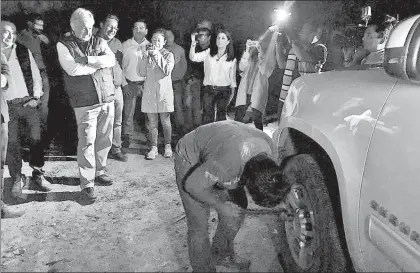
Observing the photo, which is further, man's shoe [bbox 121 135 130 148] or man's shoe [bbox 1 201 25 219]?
man's shoe [bbox 121 135 130 148]

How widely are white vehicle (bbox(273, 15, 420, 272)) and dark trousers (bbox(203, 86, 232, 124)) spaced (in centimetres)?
305

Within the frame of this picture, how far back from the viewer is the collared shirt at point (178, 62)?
5809mm

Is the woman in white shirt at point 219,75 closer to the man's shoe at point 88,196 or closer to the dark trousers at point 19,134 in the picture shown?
the man's shoe at point 88,196

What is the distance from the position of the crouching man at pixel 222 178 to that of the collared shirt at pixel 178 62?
3396 millimetres

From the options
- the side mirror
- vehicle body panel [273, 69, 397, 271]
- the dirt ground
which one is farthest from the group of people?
the side mirror

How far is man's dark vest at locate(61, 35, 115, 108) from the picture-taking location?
12.3ft

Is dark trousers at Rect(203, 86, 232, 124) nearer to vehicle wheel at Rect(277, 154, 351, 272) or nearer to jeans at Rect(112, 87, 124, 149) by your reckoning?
jeans at Rect(112, 87, 124, 149)

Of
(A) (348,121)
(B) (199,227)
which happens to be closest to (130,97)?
Result: (B) (199,227)

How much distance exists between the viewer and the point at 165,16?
7.70 m

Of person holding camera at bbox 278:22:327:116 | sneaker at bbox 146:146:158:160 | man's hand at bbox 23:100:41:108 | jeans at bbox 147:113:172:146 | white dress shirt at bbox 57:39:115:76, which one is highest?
person holding camera at bbox 278:22:327:116

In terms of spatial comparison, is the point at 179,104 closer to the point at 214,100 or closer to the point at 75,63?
the point at 214,100

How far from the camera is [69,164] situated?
4.98m

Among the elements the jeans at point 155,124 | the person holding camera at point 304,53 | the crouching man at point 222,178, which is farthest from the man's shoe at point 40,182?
the person holding camera at point 304,53

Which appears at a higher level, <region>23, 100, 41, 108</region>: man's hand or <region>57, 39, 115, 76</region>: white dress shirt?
<region>57, 39, 115, 76</region>: white dress shirt
